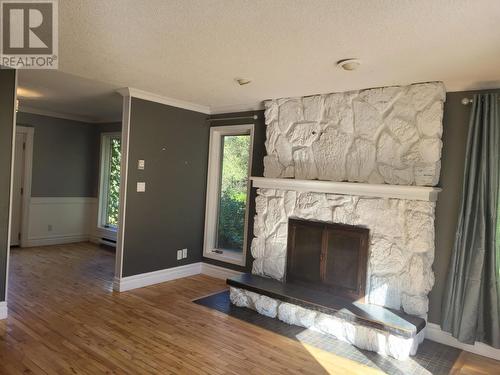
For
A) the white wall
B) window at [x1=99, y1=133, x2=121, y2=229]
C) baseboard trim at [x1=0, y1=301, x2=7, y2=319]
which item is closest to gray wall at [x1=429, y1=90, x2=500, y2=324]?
baseboard trim at [x1=0, y1=301, x2=7, y2=319]

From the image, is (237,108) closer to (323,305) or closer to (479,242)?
(323,305)

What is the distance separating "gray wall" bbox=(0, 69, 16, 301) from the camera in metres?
3.10

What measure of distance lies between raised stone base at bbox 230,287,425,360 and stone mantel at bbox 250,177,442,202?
1.17 meters

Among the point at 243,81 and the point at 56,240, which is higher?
the point at 243,81

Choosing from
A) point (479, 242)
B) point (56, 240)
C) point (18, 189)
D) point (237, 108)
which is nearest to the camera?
point (479, 242)

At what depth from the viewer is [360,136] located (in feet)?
11.8

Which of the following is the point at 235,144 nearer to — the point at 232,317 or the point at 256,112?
the point at 256,112

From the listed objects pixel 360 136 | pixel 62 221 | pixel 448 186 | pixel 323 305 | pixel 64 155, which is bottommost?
pixel 323 305

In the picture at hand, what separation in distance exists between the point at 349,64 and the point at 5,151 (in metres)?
2.99

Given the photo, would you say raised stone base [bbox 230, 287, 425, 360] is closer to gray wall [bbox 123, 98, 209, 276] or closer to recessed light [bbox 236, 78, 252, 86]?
gray wall [bbox 123, 98, 209, 276]

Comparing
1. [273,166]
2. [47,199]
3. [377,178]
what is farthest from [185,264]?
[47,199]

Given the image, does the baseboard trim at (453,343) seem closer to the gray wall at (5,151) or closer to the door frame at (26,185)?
the gray wall at (5,151)

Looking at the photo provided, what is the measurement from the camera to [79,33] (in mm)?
2465

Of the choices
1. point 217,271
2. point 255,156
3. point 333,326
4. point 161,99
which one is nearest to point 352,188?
point 333,326
